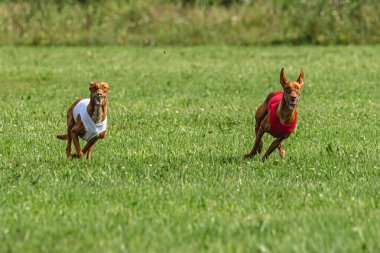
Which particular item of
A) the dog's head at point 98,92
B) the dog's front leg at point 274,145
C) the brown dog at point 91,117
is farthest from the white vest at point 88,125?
the dog's front leg at point 274,145

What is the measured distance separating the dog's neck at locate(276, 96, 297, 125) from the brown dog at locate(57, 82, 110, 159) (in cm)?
185

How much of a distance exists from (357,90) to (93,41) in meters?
13.5

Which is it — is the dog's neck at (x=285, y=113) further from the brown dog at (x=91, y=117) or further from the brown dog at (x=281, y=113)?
the brown dog at (x=91, y=117)

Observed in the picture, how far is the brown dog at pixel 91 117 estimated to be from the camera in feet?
34.4

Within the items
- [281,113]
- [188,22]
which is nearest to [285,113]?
[281,113]

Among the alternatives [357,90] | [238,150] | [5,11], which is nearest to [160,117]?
[238,150]

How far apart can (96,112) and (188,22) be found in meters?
21.4

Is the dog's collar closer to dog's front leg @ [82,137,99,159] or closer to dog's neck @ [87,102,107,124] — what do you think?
dog's neck @ [87,102,107,124]

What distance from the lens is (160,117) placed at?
1538cm

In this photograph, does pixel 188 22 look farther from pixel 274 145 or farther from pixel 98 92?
pixel 98 92

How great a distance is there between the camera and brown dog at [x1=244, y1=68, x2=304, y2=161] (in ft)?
33.4

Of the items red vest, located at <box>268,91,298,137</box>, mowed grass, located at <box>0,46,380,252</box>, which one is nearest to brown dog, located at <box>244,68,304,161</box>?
red vest, located at <box>268,91,298,137</box>

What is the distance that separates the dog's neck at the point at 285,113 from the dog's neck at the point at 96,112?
1.87 meters

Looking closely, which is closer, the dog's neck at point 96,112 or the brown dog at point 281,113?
the brown dog at point 281,113
